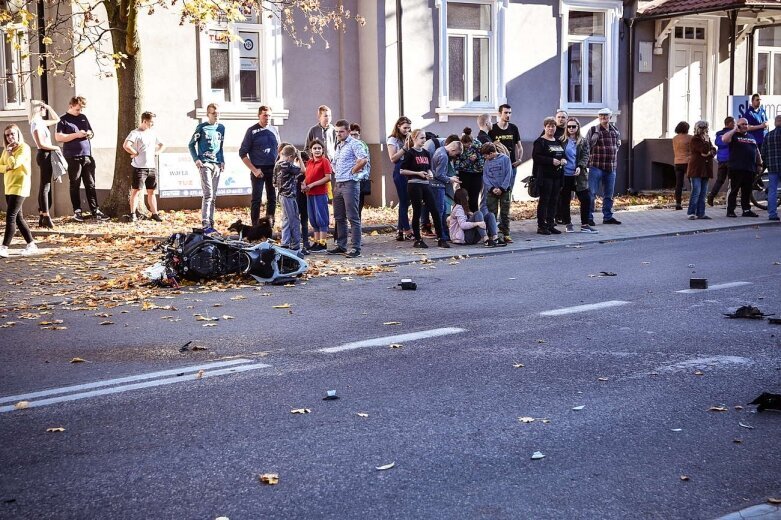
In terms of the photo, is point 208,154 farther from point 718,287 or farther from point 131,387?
point 131,387

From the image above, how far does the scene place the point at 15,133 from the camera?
14.5 metres

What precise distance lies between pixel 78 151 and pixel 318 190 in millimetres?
5850

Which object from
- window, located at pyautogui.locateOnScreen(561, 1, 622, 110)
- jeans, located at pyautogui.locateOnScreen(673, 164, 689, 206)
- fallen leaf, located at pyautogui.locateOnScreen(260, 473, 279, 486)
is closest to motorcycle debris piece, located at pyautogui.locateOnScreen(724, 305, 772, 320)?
fallen leaf, located at pyautogui.locateOnScreen(260, 473, 279, 486)

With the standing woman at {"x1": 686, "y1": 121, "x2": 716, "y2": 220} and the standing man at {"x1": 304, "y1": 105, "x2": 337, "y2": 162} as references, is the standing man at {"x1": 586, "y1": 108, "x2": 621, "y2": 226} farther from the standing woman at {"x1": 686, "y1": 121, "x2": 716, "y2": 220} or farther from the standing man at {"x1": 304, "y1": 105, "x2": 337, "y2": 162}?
the standing man at {"x1": 304, "y1": 105, "x2": 337, "y2": 162}

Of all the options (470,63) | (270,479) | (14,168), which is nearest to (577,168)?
(470,63)

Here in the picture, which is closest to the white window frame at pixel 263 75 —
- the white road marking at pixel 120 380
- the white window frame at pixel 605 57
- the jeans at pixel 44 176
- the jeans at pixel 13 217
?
the jeans at pixel 44 176

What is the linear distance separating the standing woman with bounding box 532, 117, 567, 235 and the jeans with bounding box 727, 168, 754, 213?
4483mm

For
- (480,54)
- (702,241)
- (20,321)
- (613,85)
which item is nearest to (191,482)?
(20,321)

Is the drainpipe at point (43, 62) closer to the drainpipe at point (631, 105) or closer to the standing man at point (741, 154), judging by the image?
the standing man at point (741, 154)

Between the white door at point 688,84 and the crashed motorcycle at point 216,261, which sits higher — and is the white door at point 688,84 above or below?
above

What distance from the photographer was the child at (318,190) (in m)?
15.1

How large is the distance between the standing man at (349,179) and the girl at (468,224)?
1.86 meters

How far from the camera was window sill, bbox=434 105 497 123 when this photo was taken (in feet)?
76.2

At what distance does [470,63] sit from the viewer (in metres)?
24.0
